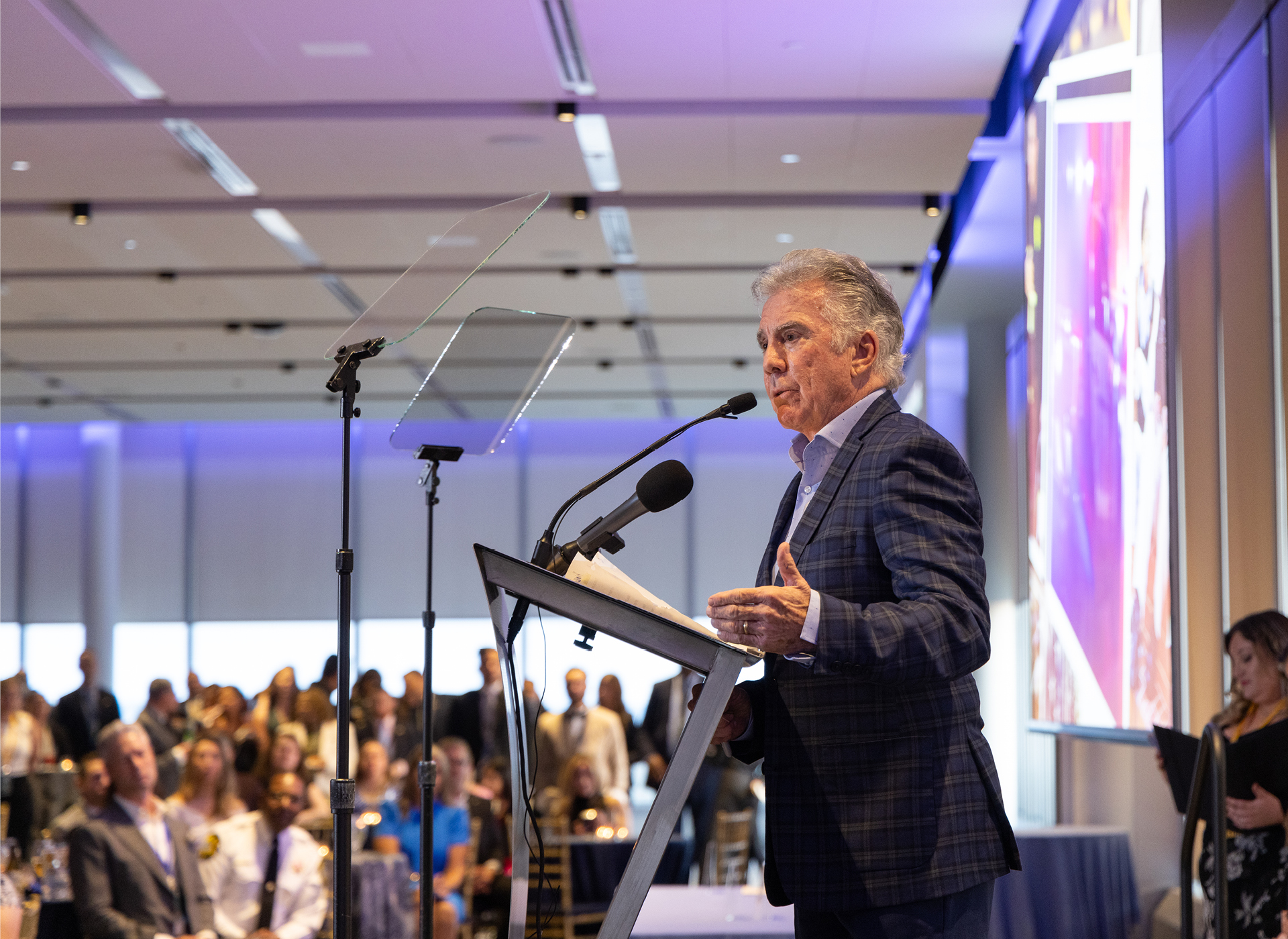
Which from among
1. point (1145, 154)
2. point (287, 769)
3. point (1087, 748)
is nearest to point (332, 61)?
point (287, 769)

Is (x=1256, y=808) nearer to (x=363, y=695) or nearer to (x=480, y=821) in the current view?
(x=480, y=821)

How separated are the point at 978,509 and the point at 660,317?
27.9 feet

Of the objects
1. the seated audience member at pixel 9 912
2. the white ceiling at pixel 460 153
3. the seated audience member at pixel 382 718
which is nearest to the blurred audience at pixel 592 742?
the seated audience member at pixel 382 718

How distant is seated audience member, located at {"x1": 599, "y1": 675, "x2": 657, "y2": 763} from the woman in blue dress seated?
353 cm

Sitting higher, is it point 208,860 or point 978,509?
point 978,509

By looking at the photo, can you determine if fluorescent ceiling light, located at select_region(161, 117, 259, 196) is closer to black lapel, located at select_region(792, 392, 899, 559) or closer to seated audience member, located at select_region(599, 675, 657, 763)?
seated audience member, located at select_region(599, 675, 657, 763)

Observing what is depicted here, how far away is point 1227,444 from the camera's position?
356cm

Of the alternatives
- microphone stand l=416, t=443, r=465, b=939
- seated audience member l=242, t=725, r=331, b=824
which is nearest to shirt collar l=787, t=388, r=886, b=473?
microphone stand l=416, t=443, r=465, b=939

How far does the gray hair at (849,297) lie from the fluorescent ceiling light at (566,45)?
12.0 feet

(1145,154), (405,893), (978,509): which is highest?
(1145,154)

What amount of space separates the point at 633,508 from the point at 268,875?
→ 11.1ft

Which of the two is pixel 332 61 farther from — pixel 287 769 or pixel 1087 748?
pixel 1087 748

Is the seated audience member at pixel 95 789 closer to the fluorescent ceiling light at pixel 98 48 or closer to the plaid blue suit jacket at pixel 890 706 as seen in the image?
the fluorescent ceiling light at pixel 98 48

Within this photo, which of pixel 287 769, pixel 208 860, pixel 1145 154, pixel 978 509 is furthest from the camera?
pixel 287 769
